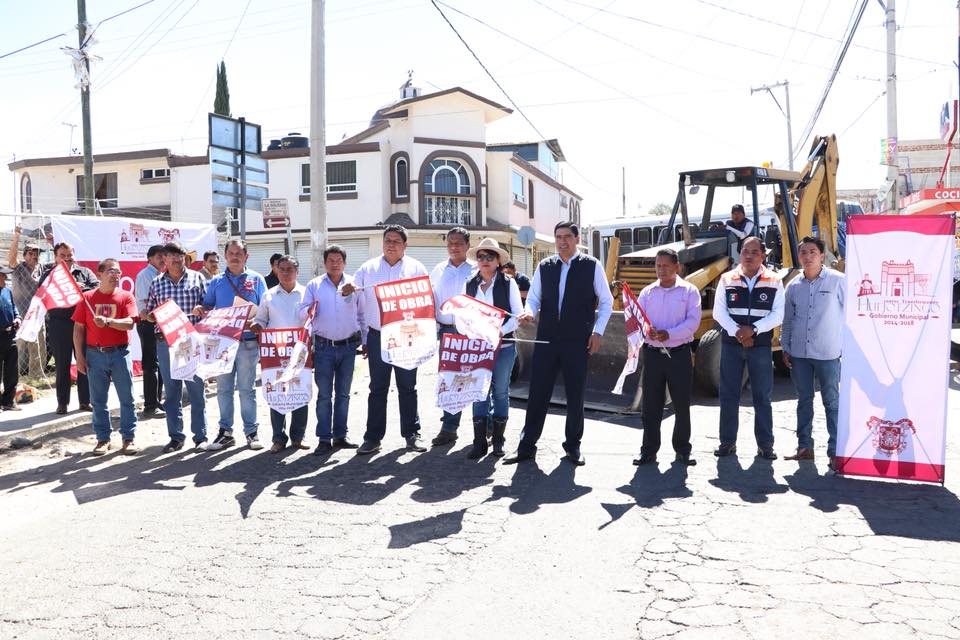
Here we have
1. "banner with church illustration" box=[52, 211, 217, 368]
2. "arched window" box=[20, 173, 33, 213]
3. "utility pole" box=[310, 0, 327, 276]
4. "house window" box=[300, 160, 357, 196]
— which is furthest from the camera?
"arched window" box=[20, 173, 33, 213]

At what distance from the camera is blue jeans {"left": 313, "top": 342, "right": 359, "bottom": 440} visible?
720 cm

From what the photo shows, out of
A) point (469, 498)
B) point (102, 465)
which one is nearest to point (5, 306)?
point (102, 465)

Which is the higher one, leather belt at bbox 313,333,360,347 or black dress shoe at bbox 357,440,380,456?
leather belt at bbox 313,333,360,347

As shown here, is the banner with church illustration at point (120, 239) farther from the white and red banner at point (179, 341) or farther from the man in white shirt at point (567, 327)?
the man in white shirt at point (567, 327)

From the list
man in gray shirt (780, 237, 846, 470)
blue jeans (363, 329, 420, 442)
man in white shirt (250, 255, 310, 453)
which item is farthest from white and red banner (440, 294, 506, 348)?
man in gray shirt (780, 237, 846, 470)

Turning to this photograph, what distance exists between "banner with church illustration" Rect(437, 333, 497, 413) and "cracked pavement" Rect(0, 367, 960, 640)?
1.96 feet

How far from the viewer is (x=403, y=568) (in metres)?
4.26

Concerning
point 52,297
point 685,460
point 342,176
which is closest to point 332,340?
point 685,460

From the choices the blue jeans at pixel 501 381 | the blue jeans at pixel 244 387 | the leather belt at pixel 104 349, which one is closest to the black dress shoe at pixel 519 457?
the blue jeans at pixel 501 381

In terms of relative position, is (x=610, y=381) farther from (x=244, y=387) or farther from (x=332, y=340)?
(x=244, y=387)

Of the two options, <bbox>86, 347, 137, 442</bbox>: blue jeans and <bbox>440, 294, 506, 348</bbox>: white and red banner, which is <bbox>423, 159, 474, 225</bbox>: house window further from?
<bbox>440, 294, 506, 348</bbox>: white and red banner

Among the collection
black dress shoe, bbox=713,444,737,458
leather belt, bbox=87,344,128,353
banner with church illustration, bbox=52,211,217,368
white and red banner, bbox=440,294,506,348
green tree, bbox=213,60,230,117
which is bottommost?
black dress shoe, bbox=713,444,737,458

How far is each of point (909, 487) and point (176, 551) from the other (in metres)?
5.19

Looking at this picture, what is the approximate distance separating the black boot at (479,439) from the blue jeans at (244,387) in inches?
85.2
